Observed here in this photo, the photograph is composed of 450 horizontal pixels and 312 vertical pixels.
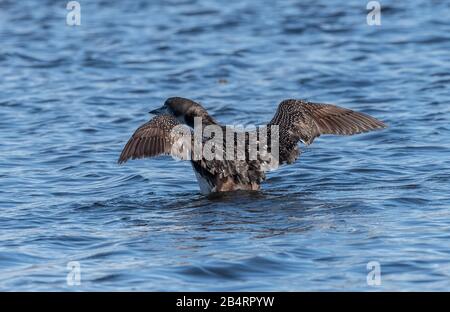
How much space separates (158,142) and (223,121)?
161 inches

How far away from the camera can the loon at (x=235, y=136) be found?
29.7ft

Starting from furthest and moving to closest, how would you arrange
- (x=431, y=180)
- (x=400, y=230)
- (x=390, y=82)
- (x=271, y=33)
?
(x=271, y=33), (x=390, y=82), (x=431, y=180), (x=400, y=230)

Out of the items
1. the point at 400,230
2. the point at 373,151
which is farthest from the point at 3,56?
the point at 400,230

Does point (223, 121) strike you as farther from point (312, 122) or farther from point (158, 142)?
point (158, 142)

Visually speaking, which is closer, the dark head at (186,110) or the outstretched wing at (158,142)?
the outstretched wing at (158,142)

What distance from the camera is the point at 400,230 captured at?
8.05 metres

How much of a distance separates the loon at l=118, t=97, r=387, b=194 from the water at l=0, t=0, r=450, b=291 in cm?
20

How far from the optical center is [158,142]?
29.7 ft

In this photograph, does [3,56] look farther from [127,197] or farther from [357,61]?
[127,197]

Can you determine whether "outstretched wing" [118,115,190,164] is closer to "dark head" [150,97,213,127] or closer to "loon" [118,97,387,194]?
"loon" [118,97,387,194]

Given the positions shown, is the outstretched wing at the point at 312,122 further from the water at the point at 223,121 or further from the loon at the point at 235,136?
the water at the point at 223,121

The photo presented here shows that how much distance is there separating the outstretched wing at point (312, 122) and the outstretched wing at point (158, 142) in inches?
41.4

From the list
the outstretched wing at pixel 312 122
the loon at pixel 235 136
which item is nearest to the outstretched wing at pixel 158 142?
the loon at pixel 235 136

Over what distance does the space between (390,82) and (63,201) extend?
6.99 metres
